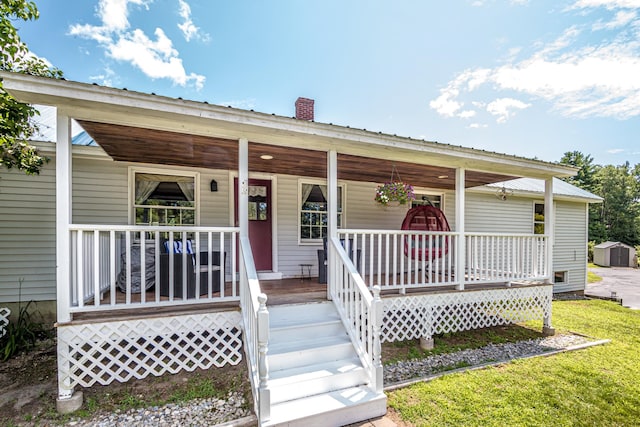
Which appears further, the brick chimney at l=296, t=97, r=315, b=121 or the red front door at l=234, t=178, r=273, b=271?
the brick chimney at l=296, t=97, r=315, b=121

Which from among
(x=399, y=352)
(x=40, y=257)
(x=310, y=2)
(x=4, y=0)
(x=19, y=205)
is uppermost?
(x=310, y=2)

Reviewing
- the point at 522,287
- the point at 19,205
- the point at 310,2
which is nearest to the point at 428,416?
the point at 522,287

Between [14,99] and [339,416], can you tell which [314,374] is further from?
[14,99]

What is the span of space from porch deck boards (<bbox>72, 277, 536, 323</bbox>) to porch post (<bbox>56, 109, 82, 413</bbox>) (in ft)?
0.85

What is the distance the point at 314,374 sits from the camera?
124 inches

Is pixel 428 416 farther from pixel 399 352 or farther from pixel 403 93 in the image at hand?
pixel 403 93

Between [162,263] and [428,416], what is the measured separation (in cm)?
401

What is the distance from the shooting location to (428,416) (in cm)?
301

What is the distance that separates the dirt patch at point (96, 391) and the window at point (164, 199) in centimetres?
269

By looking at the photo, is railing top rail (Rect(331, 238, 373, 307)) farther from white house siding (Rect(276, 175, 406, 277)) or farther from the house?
white house siding (Rect(276, 175, 406, 277))

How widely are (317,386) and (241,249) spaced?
1.71m

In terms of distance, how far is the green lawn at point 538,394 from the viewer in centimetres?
302

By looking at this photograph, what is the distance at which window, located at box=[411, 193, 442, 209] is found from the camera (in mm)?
8312

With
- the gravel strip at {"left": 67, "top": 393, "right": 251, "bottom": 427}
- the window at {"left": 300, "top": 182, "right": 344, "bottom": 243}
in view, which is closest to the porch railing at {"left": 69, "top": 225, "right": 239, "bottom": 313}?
the gravel strip at {"left": 67, "top": 393, "right": 251, "bottom": 427}
